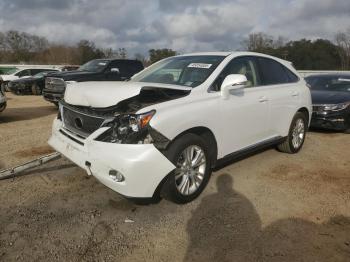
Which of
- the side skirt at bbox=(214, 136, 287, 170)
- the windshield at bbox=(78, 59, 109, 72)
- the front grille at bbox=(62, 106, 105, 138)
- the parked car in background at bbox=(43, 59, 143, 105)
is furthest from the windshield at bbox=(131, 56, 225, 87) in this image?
the windshield at bbox=(78, 59, 109, 72)

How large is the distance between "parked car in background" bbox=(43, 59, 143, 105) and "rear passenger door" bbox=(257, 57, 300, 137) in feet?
20.2

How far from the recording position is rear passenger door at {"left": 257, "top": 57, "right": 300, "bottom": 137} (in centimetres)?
504

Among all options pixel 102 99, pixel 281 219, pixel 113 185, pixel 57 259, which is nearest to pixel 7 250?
pixel 57 259

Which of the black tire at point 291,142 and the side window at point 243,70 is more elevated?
the side window at point 243,70

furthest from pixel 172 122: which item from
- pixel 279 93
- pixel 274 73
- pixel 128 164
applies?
pixel 274 73

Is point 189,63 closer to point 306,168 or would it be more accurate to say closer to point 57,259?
point 306,168

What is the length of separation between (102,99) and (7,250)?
1.66 meters

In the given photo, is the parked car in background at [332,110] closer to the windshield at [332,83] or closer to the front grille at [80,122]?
the windshield at [332,83]

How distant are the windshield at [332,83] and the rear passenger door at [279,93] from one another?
12.4 ft

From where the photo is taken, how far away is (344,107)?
7.62 meters

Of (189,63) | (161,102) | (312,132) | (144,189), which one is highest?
(189,63)

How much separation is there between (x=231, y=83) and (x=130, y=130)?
140cm

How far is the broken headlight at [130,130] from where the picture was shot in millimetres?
3242

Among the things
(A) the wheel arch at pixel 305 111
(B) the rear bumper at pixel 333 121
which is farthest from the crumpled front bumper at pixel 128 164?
(B) the rear bumper at pixel 333 121
